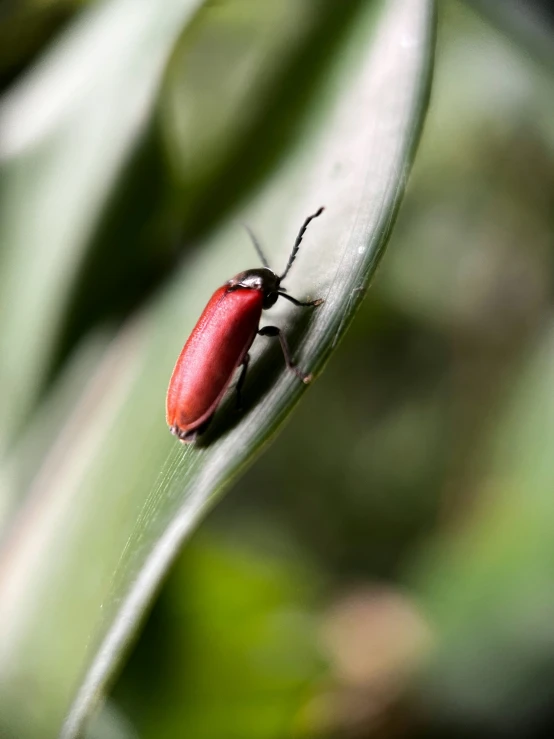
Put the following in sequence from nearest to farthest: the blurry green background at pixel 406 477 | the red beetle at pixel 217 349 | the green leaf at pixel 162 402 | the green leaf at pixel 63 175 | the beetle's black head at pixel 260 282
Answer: the green leaf at pixel 162 402 < the red beetle at pixel 217 349 < the beetle's black head at pixel 260 282 < the green leaf at pixel 63 175 < the blurry green background at pixel 406 477

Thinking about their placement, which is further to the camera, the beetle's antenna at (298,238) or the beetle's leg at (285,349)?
the beetle's antenna at (298,238)

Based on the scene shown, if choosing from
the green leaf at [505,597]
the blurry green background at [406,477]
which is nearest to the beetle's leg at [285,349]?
the blurry green background at [406,477]

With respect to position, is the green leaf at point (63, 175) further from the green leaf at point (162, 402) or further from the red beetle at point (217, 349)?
the red beetle at point (217, 349)

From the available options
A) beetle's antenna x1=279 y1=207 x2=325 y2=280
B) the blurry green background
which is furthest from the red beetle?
the blurry green background

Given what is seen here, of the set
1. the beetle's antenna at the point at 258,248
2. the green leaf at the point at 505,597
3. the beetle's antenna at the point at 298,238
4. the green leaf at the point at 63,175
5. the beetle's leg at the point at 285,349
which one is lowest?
the green leaf at the point at 505,597

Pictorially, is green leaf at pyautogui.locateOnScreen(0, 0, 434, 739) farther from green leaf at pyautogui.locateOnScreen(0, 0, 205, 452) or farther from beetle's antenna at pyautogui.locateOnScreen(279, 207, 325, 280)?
green leaf at pyautogui.locateOnScreen(0, 0, 205, 452)

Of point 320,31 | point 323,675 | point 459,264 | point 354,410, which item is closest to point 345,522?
point 354,410

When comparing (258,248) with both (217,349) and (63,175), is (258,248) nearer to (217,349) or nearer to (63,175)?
(217,349)
